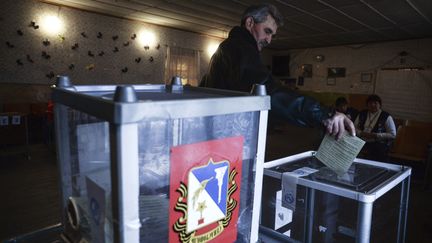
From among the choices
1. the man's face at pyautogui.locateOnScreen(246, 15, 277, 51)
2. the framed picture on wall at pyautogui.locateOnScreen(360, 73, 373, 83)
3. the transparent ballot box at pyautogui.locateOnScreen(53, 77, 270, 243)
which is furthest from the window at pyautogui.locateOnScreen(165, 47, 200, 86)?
the transparent ballot box at pyautogui.locateOnScreen(53, 77, 270, 243)

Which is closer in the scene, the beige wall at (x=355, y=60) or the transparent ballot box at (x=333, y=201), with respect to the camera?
the transparent ballot box at (x=333, y=201)

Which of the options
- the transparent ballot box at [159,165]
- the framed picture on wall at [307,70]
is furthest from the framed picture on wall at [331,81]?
the transparent ballot box at [159,165]

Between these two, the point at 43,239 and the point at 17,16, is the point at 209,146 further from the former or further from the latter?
the point at 17,16

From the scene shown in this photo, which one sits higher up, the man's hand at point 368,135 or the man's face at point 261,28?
the man's face at point 261,28

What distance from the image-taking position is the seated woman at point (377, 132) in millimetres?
3584

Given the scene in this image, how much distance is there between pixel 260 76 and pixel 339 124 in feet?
0.84

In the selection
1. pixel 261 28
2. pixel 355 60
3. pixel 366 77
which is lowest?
pixel 261 28

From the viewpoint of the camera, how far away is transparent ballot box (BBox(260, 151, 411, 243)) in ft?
3.06

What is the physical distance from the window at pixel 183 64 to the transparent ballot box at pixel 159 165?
6218 mm

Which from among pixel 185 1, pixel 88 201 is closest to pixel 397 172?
pixel 88 201

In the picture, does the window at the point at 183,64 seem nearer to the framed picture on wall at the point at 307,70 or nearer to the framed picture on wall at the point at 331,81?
the framed picture on wall at the point at 307,70

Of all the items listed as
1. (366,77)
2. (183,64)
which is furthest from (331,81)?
(183,64)

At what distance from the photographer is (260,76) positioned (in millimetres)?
828

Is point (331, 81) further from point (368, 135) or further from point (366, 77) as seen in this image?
point (368, 135)
